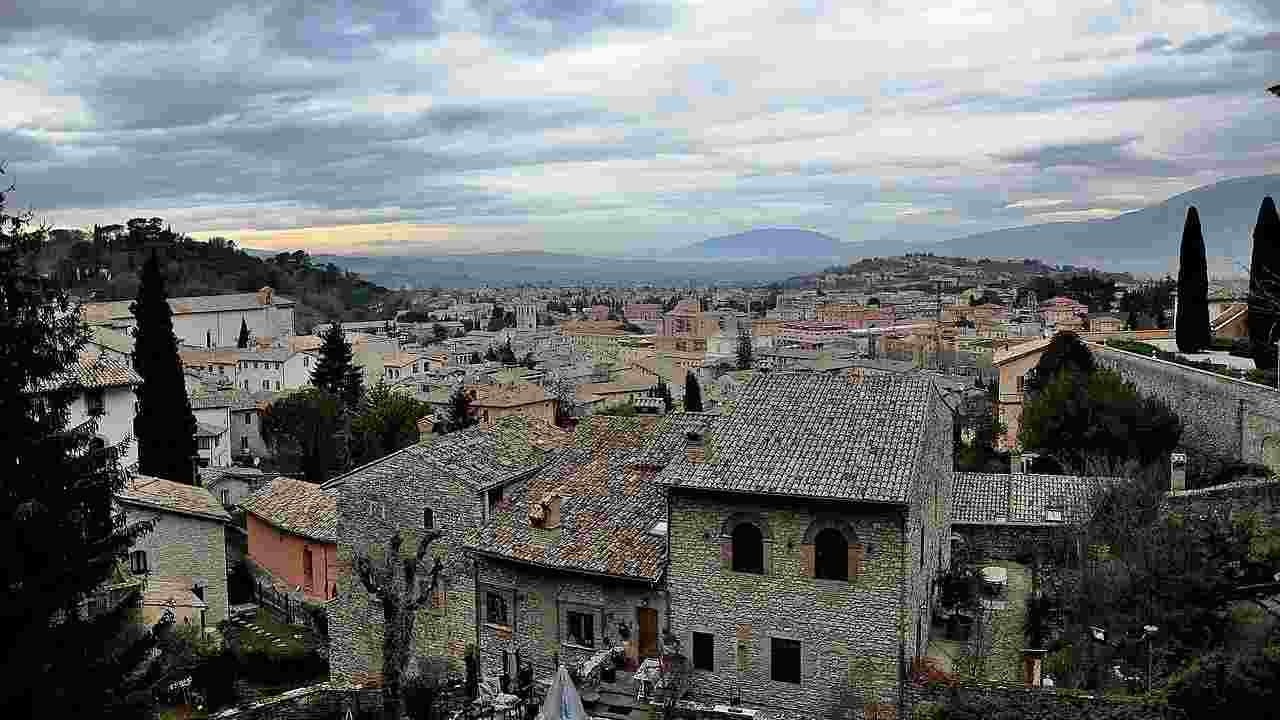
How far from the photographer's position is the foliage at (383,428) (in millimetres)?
47031

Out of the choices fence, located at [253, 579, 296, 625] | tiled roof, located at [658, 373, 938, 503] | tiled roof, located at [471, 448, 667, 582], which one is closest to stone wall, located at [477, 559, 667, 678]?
tiled roof, located at [471, 448, 667, 582]

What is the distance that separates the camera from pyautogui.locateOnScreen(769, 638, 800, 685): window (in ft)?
55.4

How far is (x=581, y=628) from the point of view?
18656mm

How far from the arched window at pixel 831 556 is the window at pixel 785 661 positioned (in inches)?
48.8

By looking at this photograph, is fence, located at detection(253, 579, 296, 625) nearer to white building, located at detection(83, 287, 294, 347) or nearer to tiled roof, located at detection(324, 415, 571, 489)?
tiled roof, located at detection(324, 415, 571, 489)

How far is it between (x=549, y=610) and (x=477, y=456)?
4.20m

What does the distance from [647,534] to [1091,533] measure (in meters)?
9.74

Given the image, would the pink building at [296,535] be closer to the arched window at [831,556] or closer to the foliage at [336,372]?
the arched window at [831,556]

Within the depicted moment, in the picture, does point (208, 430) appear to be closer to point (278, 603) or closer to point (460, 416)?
point (460, 416)

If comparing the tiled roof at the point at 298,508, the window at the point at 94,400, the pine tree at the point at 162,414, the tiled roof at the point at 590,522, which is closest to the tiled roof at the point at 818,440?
the tiled roof at the point at 590,522

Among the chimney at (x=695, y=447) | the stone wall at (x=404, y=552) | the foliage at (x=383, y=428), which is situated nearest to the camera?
the chimney at (x=695, y=447)

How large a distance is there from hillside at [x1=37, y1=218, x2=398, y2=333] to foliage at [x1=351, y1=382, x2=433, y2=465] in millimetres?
83874

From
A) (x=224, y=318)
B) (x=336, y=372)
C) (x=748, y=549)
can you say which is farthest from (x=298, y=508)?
(x=224, y=318)

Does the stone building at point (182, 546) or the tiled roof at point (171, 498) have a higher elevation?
the tiled roof at point (171, 498)
